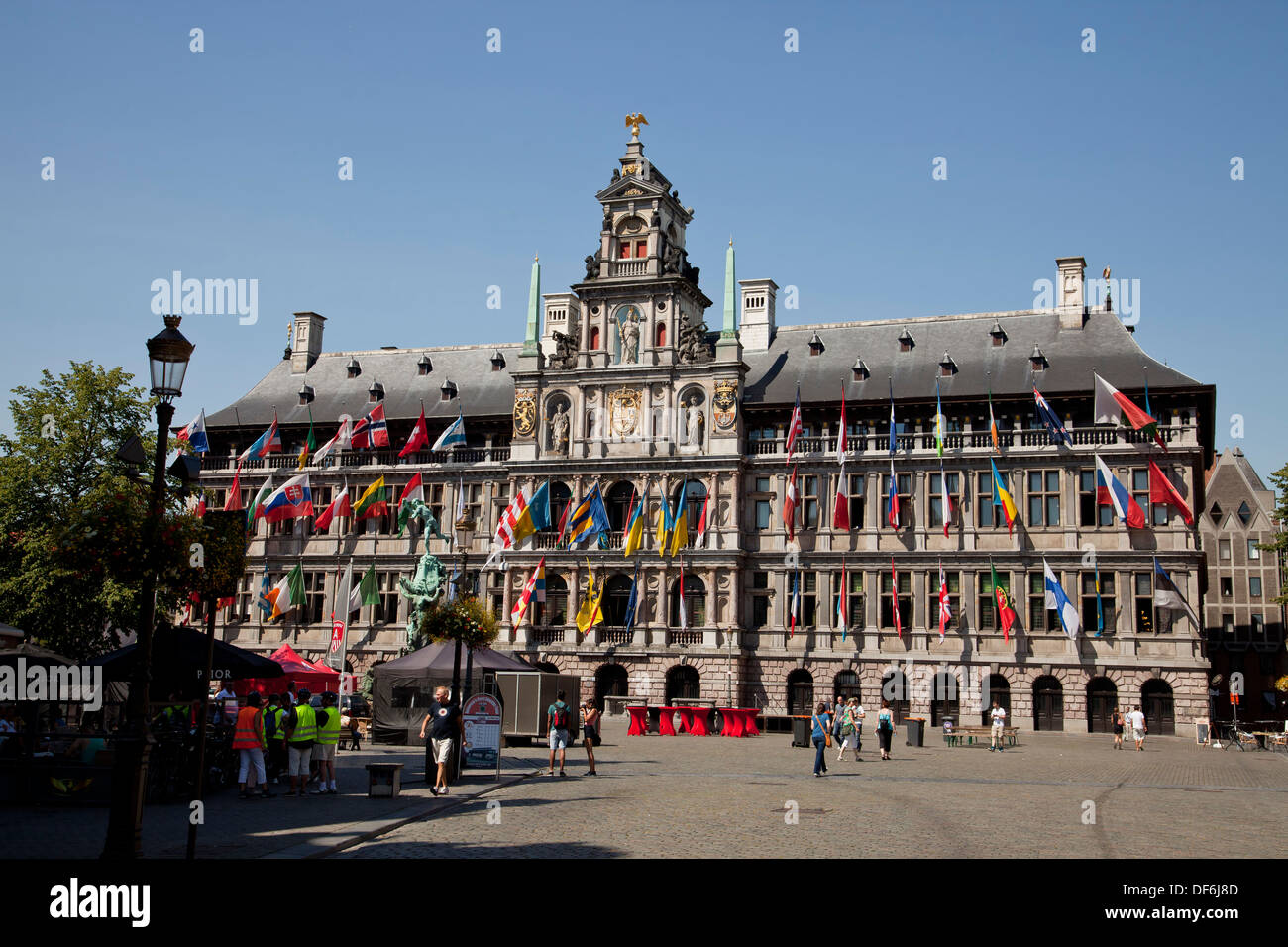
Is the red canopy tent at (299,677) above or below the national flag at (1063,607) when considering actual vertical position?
below

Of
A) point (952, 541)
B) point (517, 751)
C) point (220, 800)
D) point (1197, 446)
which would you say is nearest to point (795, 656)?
point (952, 541)

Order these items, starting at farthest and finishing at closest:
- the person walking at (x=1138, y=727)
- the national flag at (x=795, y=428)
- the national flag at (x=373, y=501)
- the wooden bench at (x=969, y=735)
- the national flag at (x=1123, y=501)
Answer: the national flag at (x=373, y=501) < the national flag at (x=795, y=428) < the national flag at (x=1123, y=501) < the person walking at (x=1138, y=727) < the wooden bench at (x=969, y=735)

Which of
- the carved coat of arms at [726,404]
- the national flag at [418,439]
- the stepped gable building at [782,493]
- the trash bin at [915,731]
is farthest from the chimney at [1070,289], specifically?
→ the national flag at [418,439]

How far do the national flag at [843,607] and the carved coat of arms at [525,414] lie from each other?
1644 cm

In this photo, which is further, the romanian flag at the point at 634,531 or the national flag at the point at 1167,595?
the romanian flag at the point at 634,531

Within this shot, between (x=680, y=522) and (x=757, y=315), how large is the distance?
1324 centimetres

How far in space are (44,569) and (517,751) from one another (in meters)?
20.7

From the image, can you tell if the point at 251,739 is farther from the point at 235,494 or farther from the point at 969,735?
the point at 235,494

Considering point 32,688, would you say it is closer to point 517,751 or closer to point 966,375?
point 517,751

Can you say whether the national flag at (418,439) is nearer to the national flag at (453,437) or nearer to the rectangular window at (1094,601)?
the national flag at (453,437)

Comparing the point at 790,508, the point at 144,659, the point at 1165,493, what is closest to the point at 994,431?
the point at 1165,493

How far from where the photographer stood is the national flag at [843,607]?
53938mm

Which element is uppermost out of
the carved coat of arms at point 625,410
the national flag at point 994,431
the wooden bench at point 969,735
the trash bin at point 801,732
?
the carved coat of arms at point 625,410

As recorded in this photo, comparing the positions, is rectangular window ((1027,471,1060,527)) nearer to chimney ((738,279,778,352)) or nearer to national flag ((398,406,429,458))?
chimney ((738,279,778,352))
